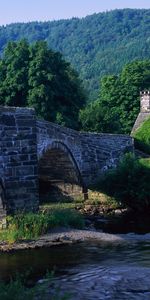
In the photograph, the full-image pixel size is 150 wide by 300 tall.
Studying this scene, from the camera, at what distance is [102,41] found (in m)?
161

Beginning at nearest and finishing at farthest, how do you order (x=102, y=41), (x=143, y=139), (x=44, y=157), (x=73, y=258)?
(x=73, y=258), (x=44, y=157), (x=143, y=139), (x=102, y=41)

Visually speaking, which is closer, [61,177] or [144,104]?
[61,177]

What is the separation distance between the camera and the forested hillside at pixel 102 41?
124062 mm

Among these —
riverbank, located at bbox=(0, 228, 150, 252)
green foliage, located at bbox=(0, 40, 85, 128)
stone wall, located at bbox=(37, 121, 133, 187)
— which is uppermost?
green foliage, located at bbox=(0, 40, 85, 128)

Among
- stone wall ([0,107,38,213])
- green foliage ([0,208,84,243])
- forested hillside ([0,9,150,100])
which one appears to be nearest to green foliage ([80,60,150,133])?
stone wall ([0,107,38,213])

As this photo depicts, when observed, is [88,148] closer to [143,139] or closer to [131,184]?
[131,184]

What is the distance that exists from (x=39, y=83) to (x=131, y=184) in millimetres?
12726


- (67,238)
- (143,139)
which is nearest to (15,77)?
(143,139)

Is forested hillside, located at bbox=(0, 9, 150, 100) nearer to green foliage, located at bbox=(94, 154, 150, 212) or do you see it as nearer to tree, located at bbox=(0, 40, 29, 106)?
tree, located at bbox=(0, 40, 29, 106)

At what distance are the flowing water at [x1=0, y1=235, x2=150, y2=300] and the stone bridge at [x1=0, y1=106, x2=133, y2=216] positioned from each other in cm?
337

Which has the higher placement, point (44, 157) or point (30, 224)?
point (44, 157)

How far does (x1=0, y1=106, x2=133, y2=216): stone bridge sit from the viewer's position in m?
22.3

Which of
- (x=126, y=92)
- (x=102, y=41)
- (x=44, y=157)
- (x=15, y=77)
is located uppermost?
(x=102, y=41)

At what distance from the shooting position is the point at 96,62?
13162 centimetres
